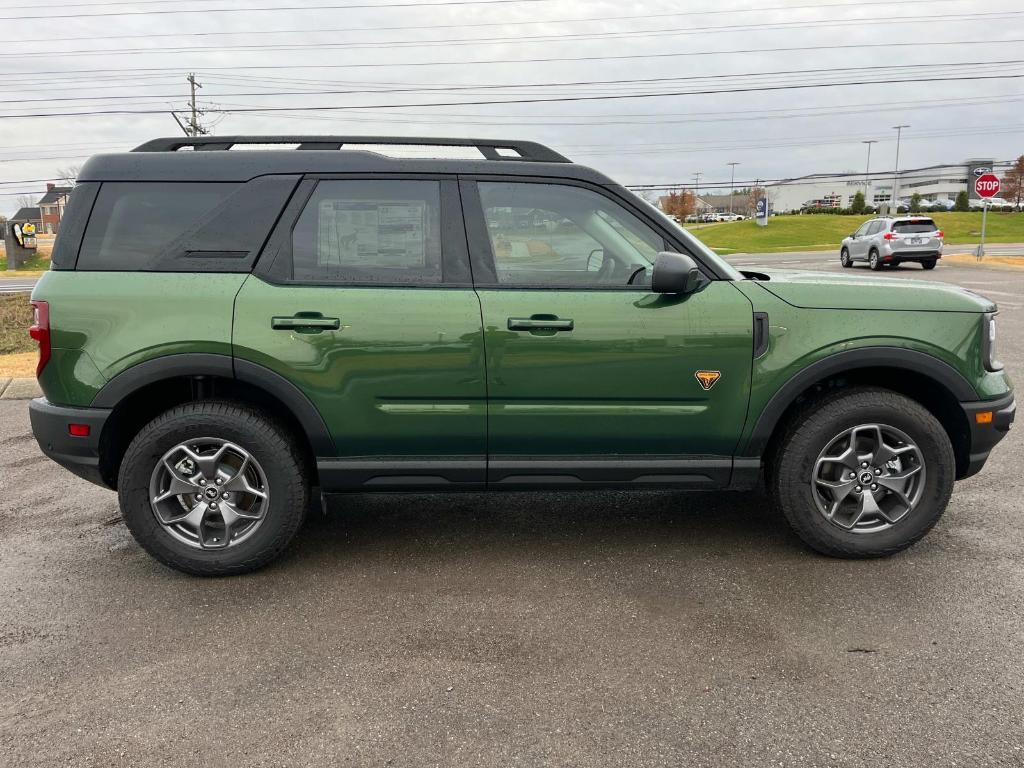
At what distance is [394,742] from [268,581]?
4.77 ft

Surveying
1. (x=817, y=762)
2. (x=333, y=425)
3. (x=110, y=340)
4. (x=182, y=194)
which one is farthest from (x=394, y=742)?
(x=182, y=194)

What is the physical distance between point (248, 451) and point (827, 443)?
267 cm

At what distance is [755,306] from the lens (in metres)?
3.62

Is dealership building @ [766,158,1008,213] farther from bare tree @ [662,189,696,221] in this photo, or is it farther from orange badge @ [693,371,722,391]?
orange badge @ [693,371,722,391]

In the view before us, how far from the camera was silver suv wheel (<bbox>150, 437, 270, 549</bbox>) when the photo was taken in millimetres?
3637

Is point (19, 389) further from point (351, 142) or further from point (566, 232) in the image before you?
point (566, 232)

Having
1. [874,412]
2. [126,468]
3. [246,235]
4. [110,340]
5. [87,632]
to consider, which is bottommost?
[87,632]

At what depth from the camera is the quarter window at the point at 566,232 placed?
3682mm

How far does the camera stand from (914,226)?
24.3 meters

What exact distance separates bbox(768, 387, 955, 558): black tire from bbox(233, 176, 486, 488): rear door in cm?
146

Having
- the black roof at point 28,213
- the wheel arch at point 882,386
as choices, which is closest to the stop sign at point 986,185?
the wheel arch at point 882,386

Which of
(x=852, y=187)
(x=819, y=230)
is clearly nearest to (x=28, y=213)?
(x=819, y=230)

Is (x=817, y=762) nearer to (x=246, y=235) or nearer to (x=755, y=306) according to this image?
(x=755, y=306)

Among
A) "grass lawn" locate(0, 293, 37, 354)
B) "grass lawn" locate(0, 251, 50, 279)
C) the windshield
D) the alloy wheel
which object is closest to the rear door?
the windshield
